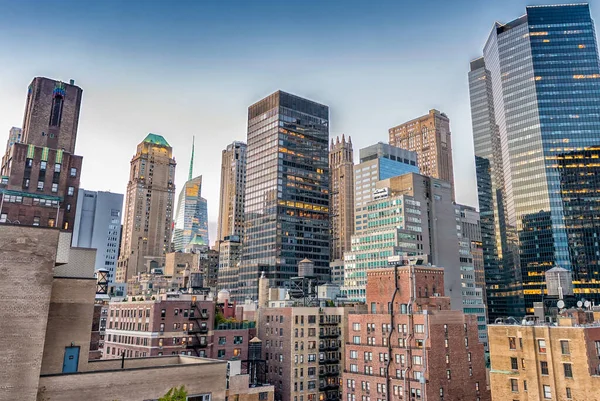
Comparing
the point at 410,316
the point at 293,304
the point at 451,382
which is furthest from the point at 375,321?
the point at 293,304

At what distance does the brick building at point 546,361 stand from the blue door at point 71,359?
2512 inches

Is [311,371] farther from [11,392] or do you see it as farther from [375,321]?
[11,392]

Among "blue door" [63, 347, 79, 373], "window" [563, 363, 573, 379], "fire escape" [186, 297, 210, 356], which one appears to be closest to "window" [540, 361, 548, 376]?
"window" [563, 363, 573, 379]

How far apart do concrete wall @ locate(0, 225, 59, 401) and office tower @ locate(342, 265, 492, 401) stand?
7846 centimetres

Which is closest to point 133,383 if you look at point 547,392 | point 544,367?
point 544,367

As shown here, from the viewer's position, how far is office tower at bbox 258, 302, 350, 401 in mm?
118250

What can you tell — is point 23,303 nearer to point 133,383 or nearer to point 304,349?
point 133,383

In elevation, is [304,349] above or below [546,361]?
below

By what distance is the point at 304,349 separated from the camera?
395ft

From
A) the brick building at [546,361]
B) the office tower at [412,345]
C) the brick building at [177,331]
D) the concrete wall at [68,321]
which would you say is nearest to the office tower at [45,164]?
the brick building at [177,331]

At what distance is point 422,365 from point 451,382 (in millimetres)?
7881

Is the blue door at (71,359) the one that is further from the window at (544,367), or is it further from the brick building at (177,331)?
the brick building at (177,331)

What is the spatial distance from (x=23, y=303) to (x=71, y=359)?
434 inches

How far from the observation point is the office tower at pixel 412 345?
94.7m
